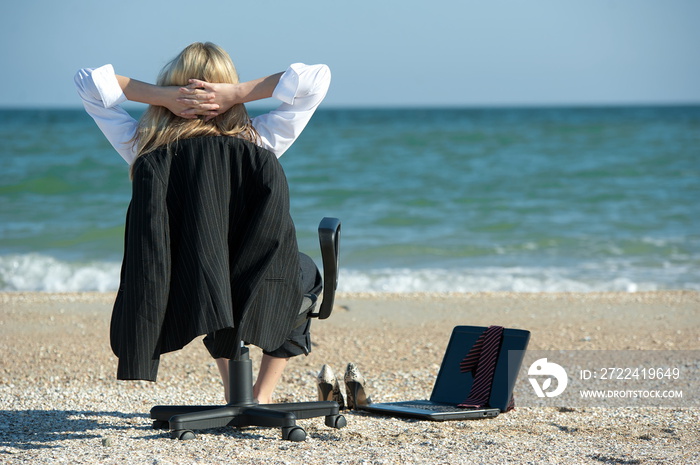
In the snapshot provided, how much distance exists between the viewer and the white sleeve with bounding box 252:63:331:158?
3.08 metres

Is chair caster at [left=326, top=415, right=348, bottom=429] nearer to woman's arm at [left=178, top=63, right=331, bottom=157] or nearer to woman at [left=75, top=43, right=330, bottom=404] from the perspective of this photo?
woman at [left=75, top=43, right=330, bottom=404]

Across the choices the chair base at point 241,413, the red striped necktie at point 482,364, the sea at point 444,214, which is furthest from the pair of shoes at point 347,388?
the sea at point 444,214

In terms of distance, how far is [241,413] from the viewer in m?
3.30

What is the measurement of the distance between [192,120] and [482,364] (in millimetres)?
1802

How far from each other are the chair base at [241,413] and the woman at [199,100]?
0.38m

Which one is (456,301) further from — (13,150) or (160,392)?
(13,150)

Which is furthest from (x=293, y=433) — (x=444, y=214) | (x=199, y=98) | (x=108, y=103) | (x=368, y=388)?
(x=444, y=214)

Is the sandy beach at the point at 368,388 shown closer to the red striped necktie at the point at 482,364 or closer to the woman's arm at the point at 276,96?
the red striped necktie at the point at 482,364

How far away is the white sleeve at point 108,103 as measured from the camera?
9.84 ft

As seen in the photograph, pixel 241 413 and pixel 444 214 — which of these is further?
pixel 444 214

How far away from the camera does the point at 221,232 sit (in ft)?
9.73

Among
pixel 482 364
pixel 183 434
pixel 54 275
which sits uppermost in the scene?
pixel 54 275

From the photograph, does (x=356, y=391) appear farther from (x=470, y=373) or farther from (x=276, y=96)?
(x=276, y=96)

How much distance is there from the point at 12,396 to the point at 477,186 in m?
12.2
